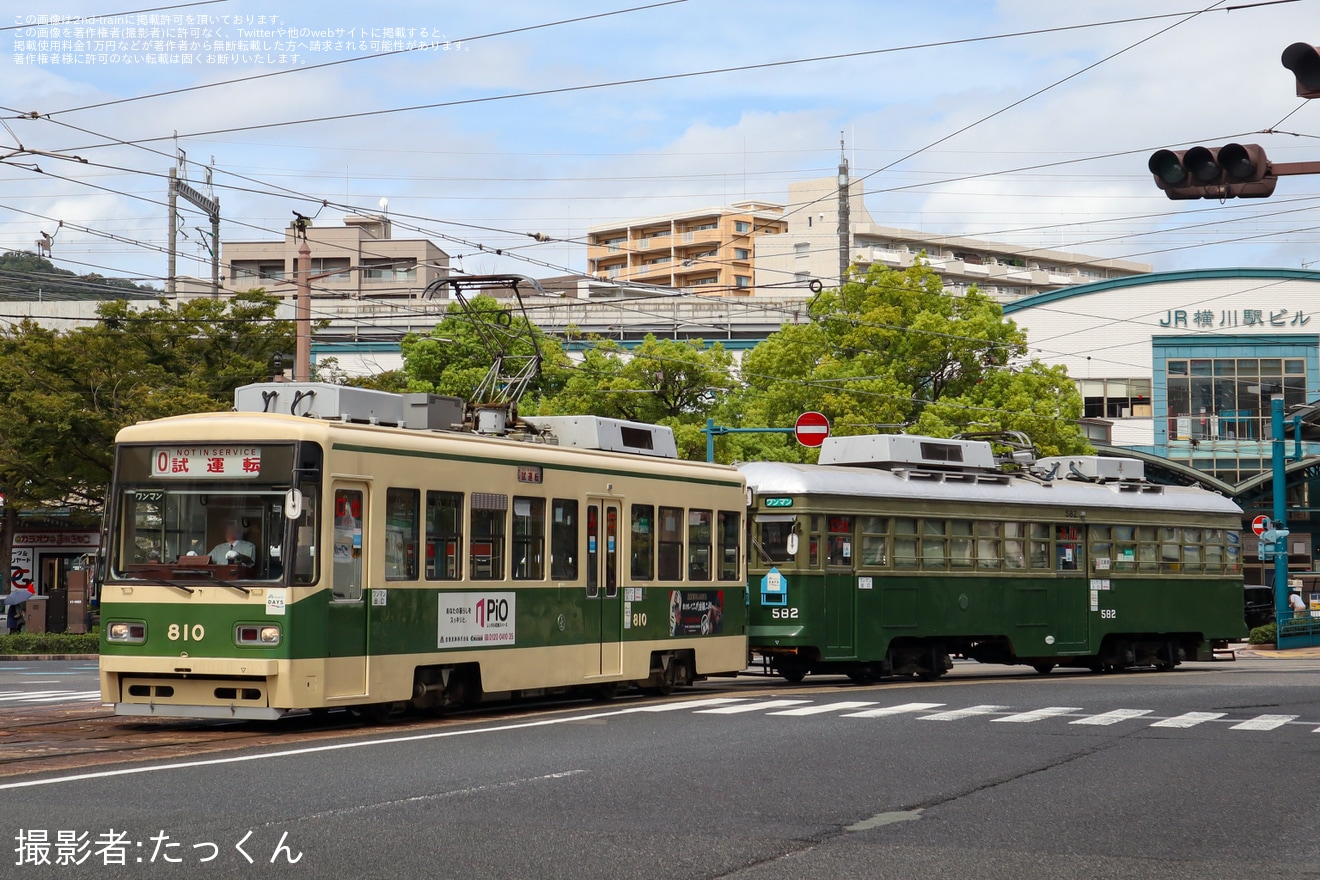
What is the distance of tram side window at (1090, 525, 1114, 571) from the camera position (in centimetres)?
2630

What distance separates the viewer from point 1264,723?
52.8 ft

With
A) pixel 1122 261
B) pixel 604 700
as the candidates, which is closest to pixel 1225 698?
pixel 604 700

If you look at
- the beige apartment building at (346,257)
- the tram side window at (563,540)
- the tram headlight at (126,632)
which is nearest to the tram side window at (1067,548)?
the tram side window at (563,540)

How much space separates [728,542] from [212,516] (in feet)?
26.1

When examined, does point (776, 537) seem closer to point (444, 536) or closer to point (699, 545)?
point (699, 545)

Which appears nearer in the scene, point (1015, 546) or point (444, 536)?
point (444, 536)

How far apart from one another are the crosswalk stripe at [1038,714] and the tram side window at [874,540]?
539cm

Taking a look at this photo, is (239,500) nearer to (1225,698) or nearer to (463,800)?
(463,800)

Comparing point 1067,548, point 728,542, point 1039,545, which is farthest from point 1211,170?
point 1067,548

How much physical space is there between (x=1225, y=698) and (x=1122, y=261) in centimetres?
9818

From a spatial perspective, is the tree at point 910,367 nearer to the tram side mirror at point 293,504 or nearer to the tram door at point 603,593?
the tram door at point 603,593

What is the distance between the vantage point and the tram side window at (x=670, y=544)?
63.6 feet

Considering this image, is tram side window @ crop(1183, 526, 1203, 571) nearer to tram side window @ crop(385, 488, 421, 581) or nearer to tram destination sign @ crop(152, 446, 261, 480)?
tram side window @ crop(385, 488, 421, 581)

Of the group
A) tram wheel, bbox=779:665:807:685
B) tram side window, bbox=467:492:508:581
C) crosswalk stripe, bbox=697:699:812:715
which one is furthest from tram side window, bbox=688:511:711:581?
tram side window, bbox=467:492:508:581
